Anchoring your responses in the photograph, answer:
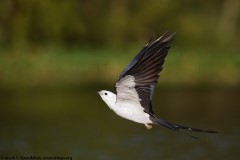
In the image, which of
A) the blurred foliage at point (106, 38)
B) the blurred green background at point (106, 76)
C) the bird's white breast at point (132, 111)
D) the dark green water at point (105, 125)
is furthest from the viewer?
the blurred foliage at point (106, 38)

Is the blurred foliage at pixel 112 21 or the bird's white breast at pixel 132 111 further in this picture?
the blurred foliage at pixel 112 21

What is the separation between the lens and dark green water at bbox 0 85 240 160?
32.7 feet

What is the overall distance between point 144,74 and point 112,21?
13831 mm

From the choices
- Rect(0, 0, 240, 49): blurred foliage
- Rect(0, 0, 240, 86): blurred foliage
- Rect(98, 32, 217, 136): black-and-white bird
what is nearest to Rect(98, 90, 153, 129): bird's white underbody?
Rect(98, 32, 217, 136): black-and-white bird

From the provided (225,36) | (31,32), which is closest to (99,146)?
(31,32)

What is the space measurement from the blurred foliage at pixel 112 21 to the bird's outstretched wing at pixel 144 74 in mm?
10618

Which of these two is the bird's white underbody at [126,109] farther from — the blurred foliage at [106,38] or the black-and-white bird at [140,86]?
the blurred foliage at [106,38]

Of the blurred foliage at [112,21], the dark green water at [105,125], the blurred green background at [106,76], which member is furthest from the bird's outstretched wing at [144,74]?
the blurred foliage at [112,21]

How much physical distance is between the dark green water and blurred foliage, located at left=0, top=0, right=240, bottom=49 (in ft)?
10.9

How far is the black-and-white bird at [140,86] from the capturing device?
21.7ft

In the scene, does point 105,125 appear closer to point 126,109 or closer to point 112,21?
point 126,109

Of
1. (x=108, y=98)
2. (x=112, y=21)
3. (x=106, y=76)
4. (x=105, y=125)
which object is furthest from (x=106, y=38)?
(x=108, y=98)

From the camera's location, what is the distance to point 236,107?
12742 millimetres

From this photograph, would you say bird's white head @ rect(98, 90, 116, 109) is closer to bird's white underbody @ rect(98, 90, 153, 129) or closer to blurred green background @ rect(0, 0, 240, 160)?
bird's white underbody @ rect(98, 90, 153, 129)
